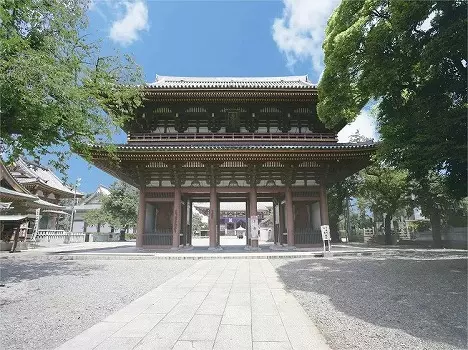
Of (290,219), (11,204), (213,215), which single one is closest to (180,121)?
(213,215)

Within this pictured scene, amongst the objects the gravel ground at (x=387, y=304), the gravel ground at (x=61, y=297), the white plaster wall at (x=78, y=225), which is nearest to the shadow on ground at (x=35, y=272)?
the gravel ground at (x=61, y=297)

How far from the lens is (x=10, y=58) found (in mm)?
7426

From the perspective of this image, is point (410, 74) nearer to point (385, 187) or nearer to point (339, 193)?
point (385, 187)

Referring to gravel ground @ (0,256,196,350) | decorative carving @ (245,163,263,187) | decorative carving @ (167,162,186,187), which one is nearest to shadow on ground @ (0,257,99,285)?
gravel ground @ (0,256,196,350)

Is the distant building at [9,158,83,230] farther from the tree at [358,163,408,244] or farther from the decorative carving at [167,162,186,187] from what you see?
the tree at [358,163,408,244]

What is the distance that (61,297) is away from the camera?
6.54 m

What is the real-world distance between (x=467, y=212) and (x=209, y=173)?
A: 22170 millimetres

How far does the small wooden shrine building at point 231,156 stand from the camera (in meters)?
15.6

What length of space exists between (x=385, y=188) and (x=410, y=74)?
1599 centimetres

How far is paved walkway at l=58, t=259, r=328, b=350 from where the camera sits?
3.78 meters

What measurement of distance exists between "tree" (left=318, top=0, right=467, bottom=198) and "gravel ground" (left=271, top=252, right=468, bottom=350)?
338 centimetres

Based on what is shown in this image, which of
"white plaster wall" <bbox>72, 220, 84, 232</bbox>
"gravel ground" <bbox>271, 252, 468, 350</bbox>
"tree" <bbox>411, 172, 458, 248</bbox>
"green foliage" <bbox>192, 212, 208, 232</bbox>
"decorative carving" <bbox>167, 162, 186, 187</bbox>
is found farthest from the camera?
"white plaster wall" <bbox>72, 220, 84, 232</bbox>

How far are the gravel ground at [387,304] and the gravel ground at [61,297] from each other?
3.85 metres

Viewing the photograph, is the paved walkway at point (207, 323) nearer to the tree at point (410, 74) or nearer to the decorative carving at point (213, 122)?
the tree at point (410, 74)
